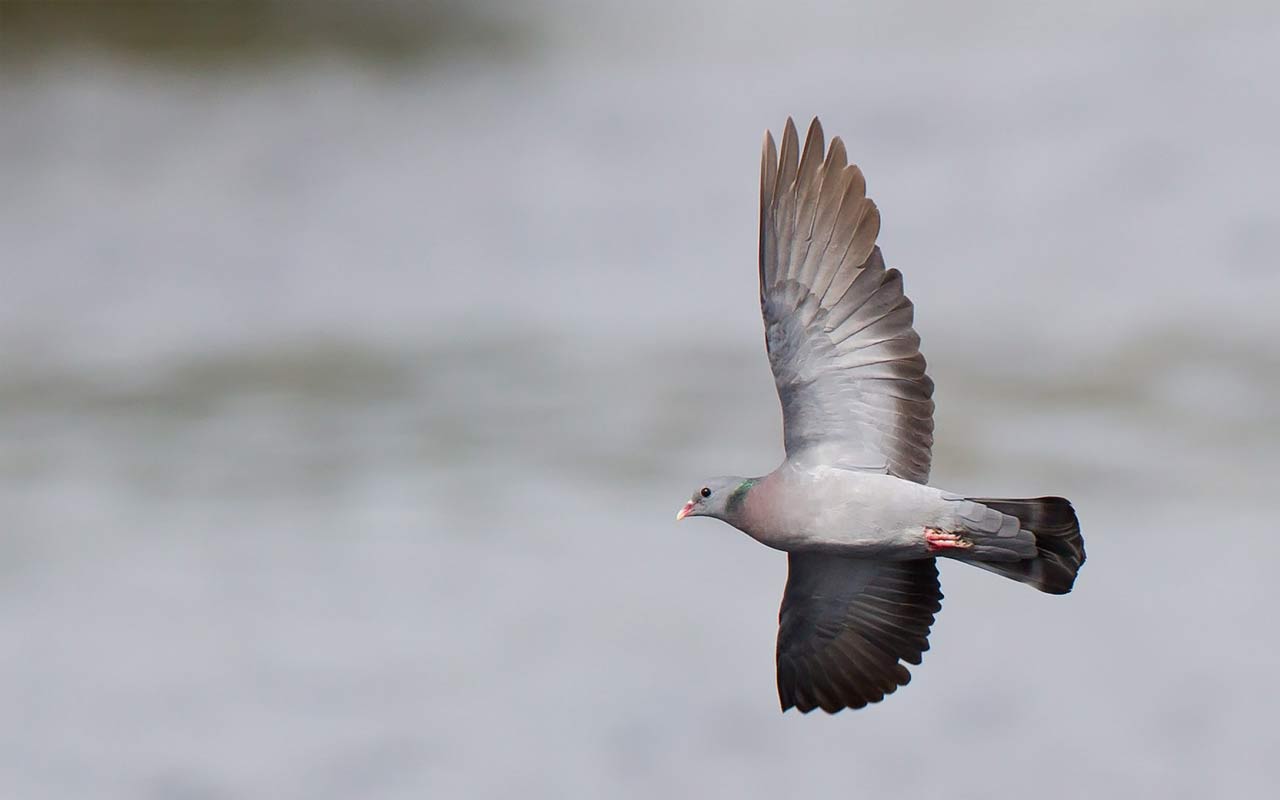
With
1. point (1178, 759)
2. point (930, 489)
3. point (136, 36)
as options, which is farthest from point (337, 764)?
point (930, 489)

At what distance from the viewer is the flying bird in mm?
11508

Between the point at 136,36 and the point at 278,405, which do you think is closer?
the point at 136,36

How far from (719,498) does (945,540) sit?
4.67 feet

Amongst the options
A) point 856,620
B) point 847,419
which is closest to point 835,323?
point 847,419

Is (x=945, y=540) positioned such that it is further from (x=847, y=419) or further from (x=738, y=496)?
(x=738, y=496)

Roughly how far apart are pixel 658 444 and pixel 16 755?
23934 millimetres

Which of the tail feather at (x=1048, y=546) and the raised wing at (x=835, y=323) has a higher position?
the raised wing at (x=835, y=323)

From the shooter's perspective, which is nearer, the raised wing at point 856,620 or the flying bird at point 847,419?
the flying bird at point 847,419

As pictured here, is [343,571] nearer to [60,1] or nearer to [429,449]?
[429,449]

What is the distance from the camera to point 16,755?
158 ft

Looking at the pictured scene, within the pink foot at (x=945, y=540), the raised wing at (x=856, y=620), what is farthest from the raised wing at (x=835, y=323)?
the raised wing at (x=856, y=620)

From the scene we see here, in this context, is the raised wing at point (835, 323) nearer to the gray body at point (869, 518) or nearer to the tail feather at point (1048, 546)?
the gray body at point (869, 518)

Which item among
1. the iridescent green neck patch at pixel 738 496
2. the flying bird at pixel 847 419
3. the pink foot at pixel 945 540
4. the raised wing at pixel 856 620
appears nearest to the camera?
the pink foot at pixel 945 540

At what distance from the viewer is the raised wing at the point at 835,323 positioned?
1166cm
